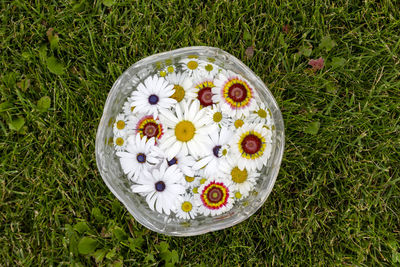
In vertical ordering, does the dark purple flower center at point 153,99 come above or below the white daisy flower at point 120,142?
above

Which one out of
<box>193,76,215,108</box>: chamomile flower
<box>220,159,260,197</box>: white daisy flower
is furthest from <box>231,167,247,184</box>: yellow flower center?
<box>193,76,215,108</box>: chamomile flower

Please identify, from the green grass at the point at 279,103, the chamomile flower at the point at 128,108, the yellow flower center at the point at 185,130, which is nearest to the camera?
the yellow flower center at the point at 185,130

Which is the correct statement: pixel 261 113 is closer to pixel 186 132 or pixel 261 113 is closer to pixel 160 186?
pixel 186 132

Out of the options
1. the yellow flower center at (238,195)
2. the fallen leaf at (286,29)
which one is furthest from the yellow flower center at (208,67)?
the fallen leaf at (286,29)

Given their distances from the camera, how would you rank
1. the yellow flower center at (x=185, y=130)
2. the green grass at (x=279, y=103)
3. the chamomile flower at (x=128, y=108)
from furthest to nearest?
the green grass at (x=279, y=103), the chamomile flower at (x=128, y=108), the yellow flower center at (x=185, y=130)

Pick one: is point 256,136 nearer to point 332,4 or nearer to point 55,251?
point 332,4

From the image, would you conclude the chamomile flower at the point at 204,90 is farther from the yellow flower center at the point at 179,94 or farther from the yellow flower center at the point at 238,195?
the yellow flower center at the point at 238,195
